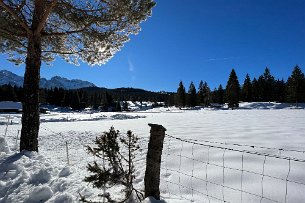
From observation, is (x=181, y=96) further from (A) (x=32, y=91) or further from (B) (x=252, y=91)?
(A) (x=32, y=91)

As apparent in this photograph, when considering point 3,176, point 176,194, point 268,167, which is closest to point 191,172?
point 176,194

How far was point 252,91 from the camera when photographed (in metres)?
77.3

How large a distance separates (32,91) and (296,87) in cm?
6387

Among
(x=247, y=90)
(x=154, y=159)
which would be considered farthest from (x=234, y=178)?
(x=247, y=90)

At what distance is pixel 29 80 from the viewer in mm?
8297

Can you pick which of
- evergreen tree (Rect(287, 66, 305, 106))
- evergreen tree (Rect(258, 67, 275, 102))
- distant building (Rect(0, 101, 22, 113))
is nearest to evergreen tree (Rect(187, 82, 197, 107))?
evergreen tree (Rect(258, 67, 275, 102))

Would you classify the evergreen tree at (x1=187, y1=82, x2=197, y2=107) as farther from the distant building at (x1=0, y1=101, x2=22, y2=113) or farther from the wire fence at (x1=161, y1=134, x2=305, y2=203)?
the wire fence at (x1=161, y1=134, x2=305, y2=203)

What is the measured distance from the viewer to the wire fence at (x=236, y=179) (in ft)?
14.3

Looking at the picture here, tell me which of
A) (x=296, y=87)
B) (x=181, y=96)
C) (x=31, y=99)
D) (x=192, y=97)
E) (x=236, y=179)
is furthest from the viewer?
(x=192, y=97)

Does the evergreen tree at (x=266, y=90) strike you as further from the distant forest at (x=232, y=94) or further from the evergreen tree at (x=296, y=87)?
the evergreen tree at (x=296, y=87)

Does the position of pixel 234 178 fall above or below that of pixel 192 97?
below

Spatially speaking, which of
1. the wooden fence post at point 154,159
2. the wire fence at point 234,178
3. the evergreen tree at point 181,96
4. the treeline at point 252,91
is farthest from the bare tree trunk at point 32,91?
the evergreen tree at point 181,96

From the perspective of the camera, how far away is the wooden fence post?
3.99 m

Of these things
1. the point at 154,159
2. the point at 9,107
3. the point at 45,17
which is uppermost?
the point at 45,17
